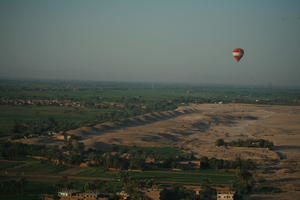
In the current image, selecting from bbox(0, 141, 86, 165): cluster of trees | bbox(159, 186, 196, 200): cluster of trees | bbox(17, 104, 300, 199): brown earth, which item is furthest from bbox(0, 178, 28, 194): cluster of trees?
bbox(17, 104, 300, 199): brown earth

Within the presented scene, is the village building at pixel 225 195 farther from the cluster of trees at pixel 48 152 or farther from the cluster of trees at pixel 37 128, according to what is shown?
the cluster of trees at pixel 37 128

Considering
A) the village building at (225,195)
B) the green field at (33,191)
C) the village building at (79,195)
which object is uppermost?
the village building at (225,195)

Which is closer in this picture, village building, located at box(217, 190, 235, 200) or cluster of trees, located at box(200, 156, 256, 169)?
village building, located at box(217, 190, 235, 200)

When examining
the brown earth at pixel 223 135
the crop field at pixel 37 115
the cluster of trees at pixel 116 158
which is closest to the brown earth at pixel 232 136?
the brown earth at pixel 223 135

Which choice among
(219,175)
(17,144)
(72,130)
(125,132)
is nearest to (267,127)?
(125,132)

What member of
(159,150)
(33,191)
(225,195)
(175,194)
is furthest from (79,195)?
(159,150)

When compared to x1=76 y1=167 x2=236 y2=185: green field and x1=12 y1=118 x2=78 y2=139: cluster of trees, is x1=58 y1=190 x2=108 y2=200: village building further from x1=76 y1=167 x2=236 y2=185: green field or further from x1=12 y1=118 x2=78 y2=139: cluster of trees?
x1=12 y1=118 x2=78 y2=139: cluster of trees

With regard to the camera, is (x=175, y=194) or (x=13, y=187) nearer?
(x=175, y=194)

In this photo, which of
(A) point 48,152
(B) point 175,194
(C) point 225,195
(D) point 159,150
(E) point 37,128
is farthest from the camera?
(E) point 37,128

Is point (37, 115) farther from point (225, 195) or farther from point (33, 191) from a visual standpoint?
point (225, 195)

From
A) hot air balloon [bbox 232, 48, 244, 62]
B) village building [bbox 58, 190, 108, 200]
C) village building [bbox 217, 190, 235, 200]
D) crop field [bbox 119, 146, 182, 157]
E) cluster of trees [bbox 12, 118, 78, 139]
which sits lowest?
crop field [bbox 119, 146, 182, 157]

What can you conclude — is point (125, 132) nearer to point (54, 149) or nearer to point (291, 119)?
point (54, 149)
